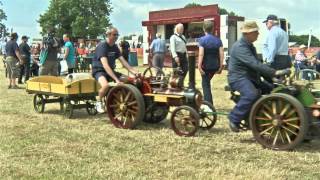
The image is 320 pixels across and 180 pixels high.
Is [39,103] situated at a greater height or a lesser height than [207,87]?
lesser

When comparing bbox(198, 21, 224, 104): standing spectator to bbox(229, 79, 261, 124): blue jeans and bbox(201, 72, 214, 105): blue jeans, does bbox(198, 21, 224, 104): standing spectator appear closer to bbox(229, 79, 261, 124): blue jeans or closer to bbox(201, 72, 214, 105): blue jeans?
bbox(201, 72, 214, 105): blue jeans

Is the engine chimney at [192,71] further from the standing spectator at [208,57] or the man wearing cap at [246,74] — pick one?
the standing spectator at [208,57]

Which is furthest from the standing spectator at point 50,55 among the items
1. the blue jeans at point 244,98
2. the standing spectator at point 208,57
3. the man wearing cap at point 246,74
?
the blue jeans at point 244,98

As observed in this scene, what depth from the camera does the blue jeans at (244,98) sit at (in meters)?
6.87

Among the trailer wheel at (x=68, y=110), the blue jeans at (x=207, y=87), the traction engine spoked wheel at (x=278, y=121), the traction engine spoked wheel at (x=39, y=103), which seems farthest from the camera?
the traction engine spoked wheel at (x=39, y=103)

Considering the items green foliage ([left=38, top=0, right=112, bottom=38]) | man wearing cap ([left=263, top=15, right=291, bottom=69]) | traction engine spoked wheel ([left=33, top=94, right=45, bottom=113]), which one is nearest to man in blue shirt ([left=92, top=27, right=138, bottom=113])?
traction engine spoked wheel ([left=33, top=94, right=45, bottom=113])

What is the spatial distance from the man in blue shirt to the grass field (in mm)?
597

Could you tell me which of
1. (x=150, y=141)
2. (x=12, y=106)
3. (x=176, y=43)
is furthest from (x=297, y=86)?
(x=12, y=106)

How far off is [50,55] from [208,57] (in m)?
4.60

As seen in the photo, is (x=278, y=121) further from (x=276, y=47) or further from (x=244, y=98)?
(x=276, y=47)

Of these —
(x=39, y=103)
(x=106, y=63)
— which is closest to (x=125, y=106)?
(x=106, y=63)

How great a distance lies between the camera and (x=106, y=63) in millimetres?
8758

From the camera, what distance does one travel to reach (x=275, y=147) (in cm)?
661

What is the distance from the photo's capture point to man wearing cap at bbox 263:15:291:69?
9391mm
